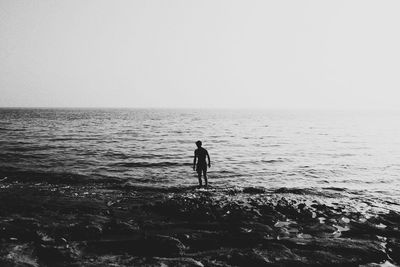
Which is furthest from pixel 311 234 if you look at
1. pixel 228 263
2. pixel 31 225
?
pixel 31 225

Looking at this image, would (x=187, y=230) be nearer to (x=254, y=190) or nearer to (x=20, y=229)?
(x=20, y=229)

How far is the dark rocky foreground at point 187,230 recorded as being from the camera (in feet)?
24.6

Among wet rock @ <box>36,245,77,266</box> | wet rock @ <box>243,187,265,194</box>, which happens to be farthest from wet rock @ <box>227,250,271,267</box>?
wet rock @ <box>243,187,265,194</box>

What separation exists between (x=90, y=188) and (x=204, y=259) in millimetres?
9885

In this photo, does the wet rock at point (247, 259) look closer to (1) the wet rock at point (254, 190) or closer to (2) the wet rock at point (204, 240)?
(2) the wet rock at point (204, 240)

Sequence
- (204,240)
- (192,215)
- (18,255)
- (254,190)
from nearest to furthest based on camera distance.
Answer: (18,255) < (204,240) < (192,215) < (254,190)

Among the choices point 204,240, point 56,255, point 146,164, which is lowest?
point 146,164

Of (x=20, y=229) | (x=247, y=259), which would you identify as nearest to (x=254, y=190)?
(x=247, y=259)

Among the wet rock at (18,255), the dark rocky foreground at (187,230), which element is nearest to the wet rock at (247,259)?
the dark rocky foreground at (187,230)

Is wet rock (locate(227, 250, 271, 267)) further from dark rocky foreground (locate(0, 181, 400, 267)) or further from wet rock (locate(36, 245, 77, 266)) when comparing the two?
wet rock (locate(36, 245, 77, 266))

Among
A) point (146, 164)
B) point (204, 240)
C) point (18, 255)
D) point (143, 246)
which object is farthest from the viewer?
point (146, 164)

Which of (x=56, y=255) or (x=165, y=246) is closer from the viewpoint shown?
(x=56, y=255)

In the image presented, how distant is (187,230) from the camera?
9.57m

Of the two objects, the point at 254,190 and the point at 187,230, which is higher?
the point at 187,230
